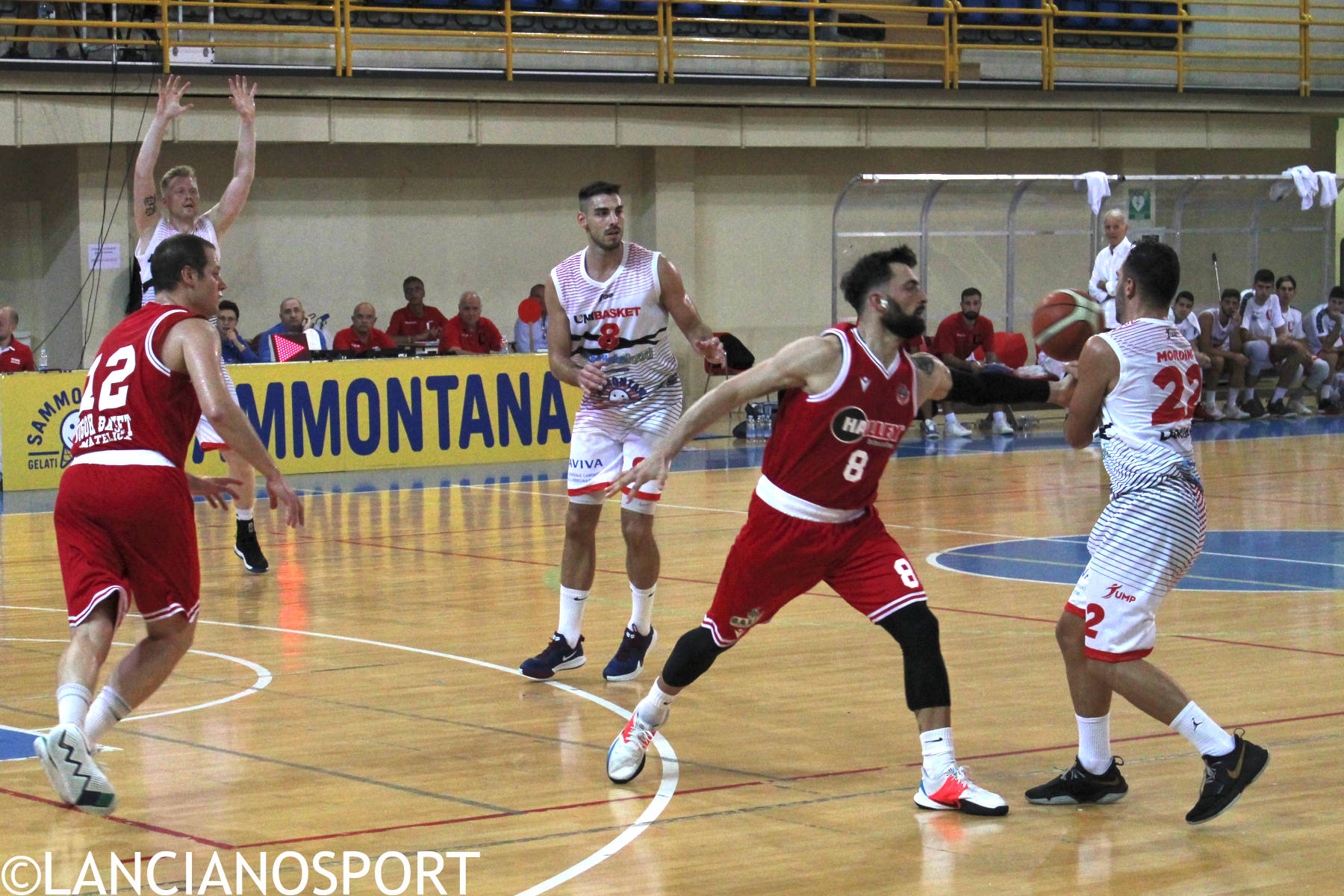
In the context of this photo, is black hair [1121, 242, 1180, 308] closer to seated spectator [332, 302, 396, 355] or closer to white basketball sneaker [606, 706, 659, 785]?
white basketball sneaker [606, 706, 659, 785]

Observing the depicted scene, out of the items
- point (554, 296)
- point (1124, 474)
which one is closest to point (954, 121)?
point (554, 296)

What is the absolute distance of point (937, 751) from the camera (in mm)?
5559

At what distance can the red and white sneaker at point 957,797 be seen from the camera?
5.43 metres

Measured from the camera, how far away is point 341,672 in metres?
7.98

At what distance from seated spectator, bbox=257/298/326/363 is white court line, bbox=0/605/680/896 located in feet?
27.1

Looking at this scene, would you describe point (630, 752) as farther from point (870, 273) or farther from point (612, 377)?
point (612, 377)

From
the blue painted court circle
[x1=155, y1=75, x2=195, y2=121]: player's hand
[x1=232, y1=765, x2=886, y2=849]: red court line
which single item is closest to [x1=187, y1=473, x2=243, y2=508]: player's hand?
[x1=232, y1=765, x2=886, y2=849]: red court line

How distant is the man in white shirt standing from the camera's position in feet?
49.5

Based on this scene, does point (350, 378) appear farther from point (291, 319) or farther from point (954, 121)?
point (954, 121)

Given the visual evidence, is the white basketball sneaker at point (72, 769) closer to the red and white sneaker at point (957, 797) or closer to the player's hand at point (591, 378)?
the red and white sneaker at point (957, 797)

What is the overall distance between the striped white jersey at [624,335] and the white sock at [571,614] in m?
0.78

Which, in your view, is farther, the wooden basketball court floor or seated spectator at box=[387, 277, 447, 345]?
seated spectator at box=[387, 277, 447, 345]

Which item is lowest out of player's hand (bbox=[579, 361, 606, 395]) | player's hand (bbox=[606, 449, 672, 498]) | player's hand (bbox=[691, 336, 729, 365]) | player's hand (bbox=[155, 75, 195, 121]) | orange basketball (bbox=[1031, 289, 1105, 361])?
player's hand (bbox=[606, 449, 672, 498])

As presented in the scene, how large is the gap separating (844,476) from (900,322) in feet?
1.76
